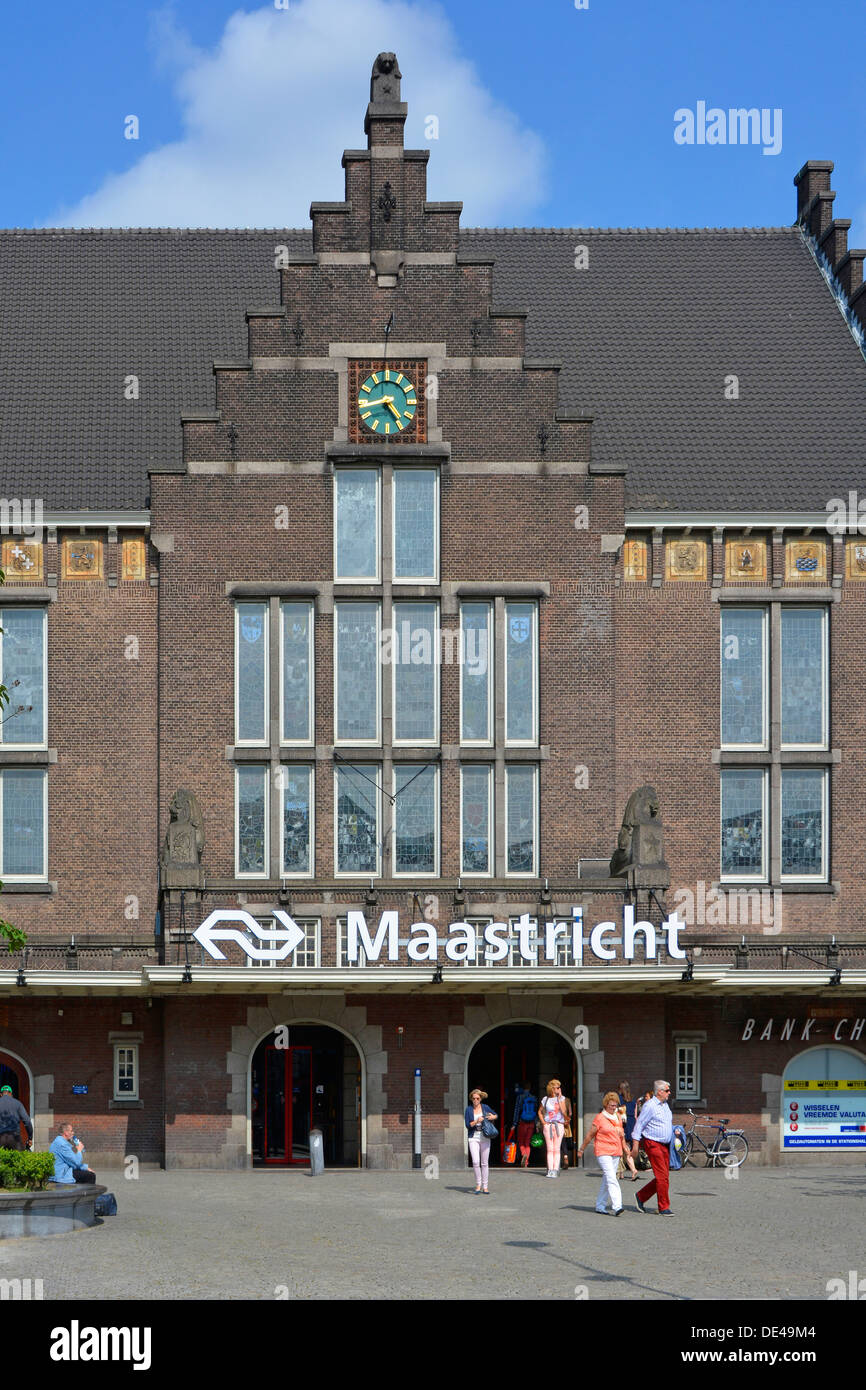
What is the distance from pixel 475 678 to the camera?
33.3 metres

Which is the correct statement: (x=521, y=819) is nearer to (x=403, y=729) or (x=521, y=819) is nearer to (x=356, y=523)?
(x=403, y=729)

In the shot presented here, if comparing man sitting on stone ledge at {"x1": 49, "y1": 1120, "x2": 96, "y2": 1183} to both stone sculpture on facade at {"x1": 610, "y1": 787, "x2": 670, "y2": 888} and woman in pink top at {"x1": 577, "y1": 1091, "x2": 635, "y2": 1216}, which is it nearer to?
woman in pink top at {"x1": 577, "y1": 1091, "x2": 635, "y2": 1216}

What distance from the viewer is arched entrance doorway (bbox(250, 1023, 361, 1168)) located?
3216 cm

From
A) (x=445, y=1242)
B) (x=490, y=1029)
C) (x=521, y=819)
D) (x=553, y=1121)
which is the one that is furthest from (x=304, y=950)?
(x=445, y=1242)

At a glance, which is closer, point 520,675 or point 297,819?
point 297,819

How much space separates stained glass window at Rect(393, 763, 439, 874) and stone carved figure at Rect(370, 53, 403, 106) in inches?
485

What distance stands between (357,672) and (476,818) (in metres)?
3.37

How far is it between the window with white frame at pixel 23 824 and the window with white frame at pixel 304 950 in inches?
178

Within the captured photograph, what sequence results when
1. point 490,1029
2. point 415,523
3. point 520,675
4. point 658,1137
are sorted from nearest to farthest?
point 658,1137 → point 490,1029 → point 520,675 → point 415,523

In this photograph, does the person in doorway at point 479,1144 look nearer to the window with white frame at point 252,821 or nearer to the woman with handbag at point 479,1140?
the woman with handbag at point 479,1140

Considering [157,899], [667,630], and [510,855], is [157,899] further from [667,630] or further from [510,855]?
[667,630]

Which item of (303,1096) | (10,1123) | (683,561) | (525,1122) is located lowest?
(525,1122)

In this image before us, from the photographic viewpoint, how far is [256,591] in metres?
33.1

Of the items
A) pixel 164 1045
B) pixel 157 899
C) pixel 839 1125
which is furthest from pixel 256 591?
pixel 839 1125
